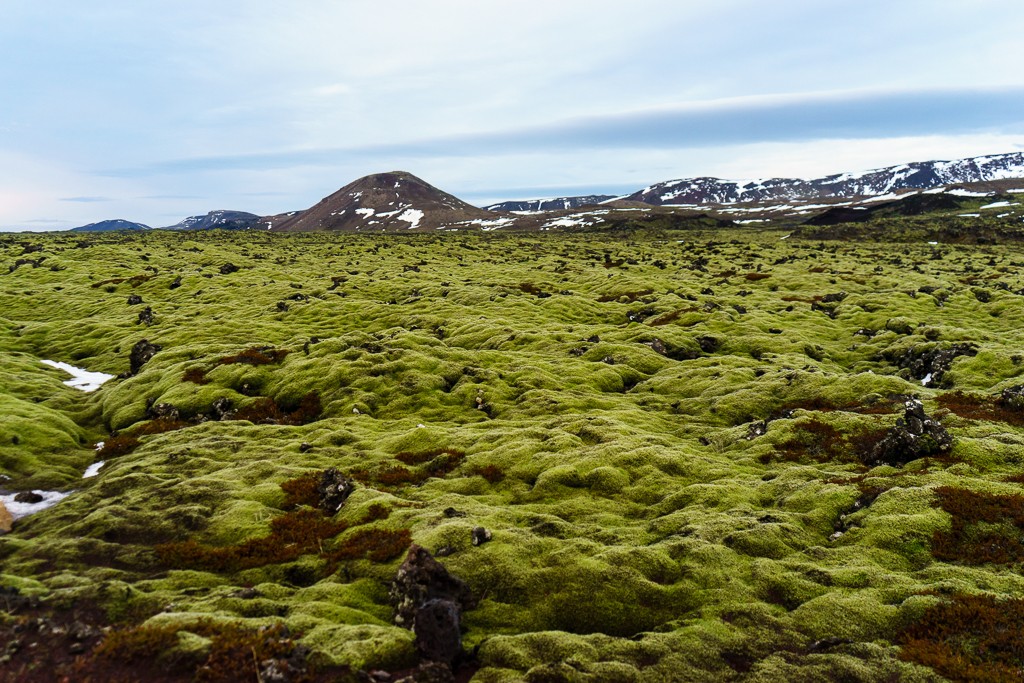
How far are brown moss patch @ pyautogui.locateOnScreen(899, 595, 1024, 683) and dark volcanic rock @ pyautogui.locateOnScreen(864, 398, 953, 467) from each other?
9405mm

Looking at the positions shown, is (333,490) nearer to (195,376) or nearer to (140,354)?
(195,376)

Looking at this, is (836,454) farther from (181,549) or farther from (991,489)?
(181,549)

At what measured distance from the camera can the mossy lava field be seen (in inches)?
476

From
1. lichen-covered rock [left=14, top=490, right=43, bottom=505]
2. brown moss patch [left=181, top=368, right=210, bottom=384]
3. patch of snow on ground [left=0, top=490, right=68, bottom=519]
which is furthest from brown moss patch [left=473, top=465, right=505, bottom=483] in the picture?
brown moss patch [left=181, top=368, right=210, bottom=384]

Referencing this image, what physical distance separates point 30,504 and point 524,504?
20131 millimetres

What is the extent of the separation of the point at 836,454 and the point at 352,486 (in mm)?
20224

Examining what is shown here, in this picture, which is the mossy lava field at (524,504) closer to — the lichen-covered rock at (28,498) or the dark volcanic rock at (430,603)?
the dark volcanic rock at (430,603)

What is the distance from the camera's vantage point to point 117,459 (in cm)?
2723

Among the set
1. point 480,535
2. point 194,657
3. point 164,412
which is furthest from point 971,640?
point 164,412

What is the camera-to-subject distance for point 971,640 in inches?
445

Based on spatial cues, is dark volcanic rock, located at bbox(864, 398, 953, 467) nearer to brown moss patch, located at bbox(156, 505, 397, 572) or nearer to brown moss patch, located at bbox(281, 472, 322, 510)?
brown moss patch, located at bbox(156, 505, 397, 572)

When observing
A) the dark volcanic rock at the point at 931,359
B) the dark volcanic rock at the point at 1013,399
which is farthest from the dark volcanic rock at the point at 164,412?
the dark volcanic rock at the point at 931,359

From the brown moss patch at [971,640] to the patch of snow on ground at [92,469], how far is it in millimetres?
31839

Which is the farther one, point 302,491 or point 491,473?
point 491,473
